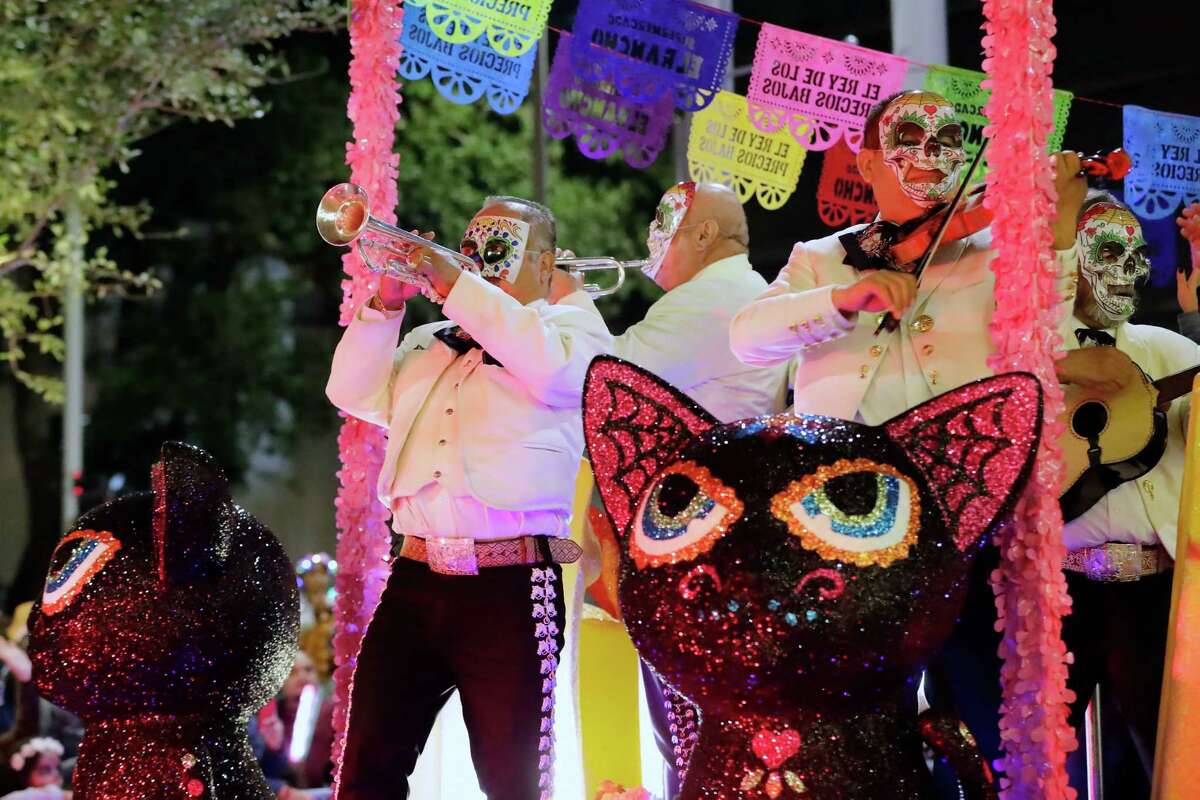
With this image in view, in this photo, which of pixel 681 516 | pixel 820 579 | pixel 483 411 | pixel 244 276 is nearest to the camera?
pixel 820 579

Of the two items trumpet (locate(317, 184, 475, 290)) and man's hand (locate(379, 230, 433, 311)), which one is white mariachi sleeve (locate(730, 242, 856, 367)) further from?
man's hand (locate(379, 230, 433, 311))

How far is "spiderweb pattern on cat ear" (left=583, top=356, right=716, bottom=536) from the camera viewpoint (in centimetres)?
276

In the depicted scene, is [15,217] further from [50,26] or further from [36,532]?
[36,532]

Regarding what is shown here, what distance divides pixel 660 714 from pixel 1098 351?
55.7 inches

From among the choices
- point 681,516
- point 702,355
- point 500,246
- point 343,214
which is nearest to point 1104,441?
point 702,355

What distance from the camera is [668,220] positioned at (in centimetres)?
423

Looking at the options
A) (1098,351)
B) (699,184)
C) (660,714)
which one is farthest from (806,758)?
(699,184)

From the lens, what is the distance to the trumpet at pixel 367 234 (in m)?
3.40

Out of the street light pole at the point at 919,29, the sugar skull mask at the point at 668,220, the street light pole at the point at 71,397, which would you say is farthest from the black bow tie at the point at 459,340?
the street light pole at the point at 71,397

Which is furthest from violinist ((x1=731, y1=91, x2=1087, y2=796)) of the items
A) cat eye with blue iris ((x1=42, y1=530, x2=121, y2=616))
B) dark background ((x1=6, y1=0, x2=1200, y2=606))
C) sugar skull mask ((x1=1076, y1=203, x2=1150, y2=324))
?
dark background ((x1=6, y1=0, x2=1200, y2=606))

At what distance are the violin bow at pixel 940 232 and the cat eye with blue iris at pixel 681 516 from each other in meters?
0.75

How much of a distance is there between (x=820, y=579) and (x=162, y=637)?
1.74m

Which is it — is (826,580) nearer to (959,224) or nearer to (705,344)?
(959,224)

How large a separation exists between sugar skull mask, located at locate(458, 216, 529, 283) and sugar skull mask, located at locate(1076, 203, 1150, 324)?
155 centimetres
